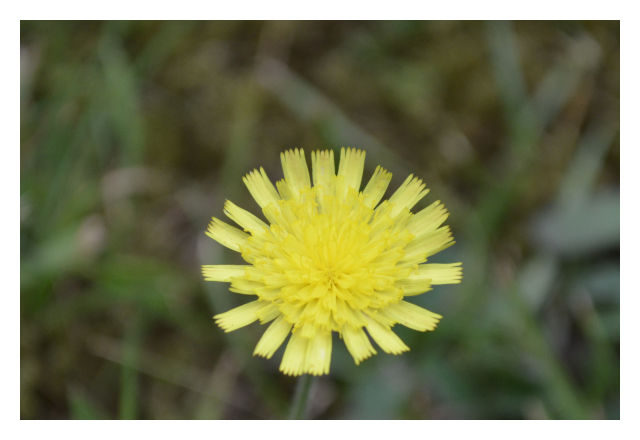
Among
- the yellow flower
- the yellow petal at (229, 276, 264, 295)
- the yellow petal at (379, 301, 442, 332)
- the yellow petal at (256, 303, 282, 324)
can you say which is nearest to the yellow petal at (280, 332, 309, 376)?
the yellow flower

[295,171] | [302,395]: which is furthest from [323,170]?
[302,395]

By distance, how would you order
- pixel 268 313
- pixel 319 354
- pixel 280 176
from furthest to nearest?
pixel 280 176 → pixel 268 313 → pixel 319 354

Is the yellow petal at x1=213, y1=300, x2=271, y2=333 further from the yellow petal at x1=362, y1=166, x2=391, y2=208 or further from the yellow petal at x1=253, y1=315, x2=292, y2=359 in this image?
the yellow petal at x1=362, y1=166, x2=391, y2=208

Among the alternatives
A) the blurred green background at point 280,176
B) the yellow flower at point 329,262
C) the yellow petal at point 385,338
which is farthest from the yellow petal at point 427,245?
the blurred green background at point 280,176

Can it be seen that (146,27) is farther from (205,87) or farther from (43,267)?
(43,267)

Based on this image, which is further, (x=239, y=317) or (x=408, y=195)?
(x=408, y=195)

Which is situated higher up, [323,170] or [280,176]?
[280,176]

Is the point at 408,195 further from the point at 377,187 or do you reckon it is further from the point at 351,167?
the point at 351,167
